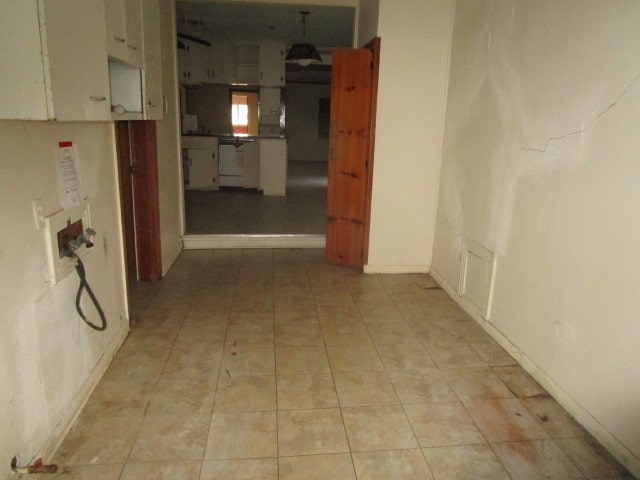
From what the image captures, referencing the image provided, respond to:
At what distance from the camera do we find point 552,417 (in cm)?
209

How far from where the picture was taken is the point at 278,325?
2.94 metres

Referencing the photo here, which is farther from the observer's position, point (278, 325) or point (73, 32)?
point (278, 325)

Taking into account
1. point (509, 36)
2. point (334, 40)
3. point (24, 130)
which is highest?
point (334, 40)

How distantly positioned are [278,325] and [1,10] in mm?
2129

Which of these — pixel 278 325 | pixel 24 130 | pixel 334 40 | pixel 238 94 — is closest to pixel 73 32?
pixel 24 130

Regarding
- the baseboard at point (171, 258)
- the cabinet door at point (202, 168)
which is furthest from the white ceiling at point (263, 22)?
the baseboard at point (171, 258)

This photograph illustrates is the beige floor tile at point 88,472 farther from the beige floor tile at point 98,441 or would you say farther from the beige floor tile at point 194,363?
the beige floor tile at point 194,363

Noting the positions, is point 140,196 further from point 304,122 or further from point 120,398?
point 304,122

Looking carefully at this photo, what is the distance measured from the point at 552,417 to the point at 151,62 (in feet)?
9.16

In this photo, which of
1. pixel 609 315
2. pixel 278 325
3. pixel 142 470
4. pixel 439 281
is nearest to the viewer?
pixel 142 470

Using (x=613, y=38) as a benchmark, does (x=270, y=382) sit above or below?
below

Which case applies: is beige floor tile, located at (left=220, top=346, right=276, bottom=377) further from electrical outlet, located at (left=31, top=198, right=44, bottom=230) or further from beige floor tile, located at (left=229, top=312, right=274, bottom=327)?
electrical outlet, located at (left=31, top=198, right=44, bottom=230)

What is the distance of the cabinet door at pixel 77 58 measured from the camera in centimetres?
134

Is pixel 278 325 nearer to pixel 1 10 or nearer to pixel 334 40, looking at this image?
pixel 1 10
